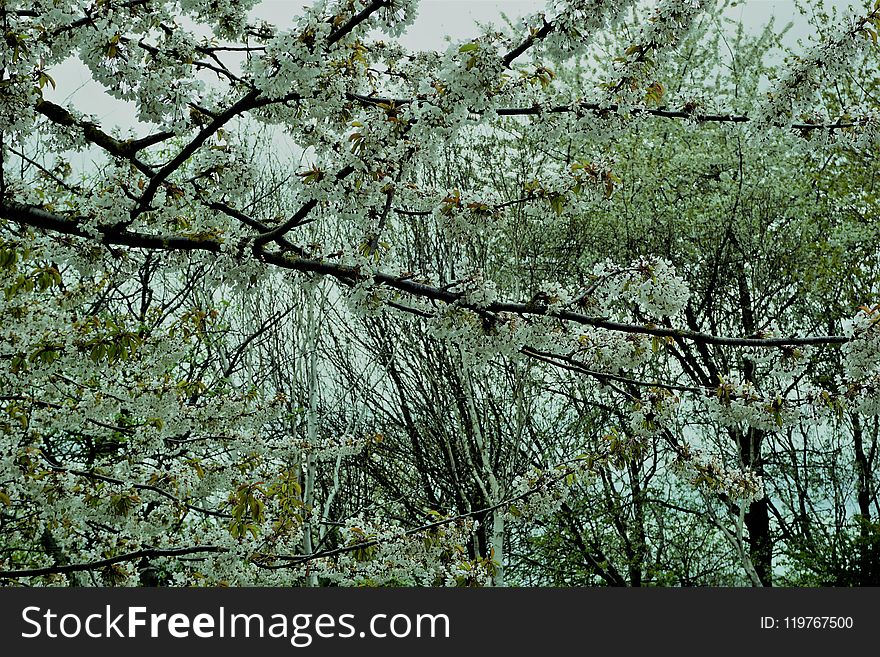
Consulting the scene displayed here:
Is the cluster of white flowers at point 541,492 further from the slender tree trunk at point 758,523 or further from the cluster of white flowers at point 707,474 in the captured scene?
the slender tree trunk at point 758,523

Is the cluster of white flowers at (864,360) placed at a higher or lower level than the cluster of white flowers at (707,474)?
higher

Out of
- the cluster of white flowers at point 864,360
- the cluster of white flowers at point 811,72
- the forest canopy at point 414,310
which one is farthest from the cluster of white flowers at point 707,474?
the cluster of white flowers at point 811,72

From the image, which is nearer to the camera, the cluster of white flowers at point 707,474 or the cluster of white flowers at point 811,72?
the cluster of white flowers at point 811,72

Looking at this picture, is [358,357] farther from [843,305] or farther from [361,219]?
[361,219]

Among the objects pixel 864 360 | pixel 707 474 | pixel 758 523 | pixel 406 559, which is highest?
pixel 758 523

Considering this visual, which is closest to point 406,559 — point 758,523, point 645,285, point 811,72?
point 645,285

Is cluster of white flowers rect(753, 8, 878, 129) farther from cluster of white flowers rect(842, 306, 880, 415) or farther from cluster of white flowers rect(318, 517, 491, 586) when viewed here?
cluster of white flowers rect(318, 517, 491, 586)

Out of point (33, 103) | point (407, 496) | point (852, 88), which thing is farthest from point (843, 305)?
point (33, 103)

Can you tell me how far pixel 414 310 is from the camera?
3.24 m

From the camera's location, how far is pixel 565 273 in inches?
463

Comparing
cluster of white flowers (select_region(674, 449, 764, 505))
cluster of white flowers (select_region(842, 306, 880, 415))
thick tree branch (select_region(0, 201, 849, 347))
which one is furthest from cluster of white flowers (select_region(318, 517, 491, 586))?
cluster of white flowers (select_region(842, 306, 880, 415))

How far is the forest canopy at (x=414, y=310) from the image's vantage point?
293 centimetres

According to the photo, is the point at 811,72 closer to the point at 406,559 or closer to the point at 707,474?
the point at 707,474

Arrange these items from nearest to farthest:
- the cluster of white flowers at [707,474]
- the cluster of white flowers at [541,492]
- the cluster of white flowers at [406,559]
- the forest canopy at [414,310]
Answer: the forest canopy at [414,310]
the cluster of white flowers at [707,474]
the cluster of white flowers at [406,559]
the cluster of white flowers at [541,492]
